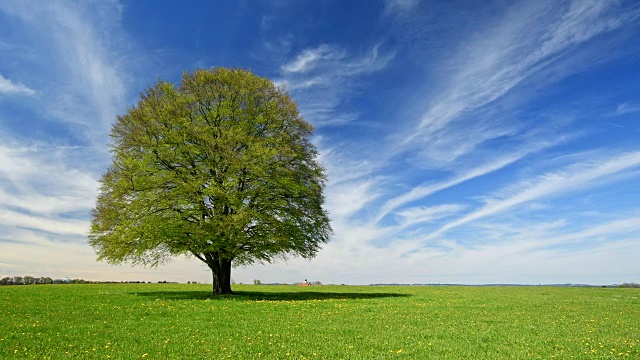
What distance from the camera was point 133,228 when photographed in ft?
100

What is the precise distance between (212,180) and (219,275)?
8.03 m

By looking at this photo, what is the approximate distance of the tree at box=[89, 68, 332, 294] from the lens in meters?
31.3

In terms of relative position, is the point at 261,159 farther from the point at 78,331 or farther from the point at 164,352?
the point at 164,352

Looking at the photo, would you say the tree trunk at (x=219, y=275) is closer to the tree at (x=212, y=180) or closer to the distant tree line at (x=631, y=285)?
the tree at (x=212, y=180)

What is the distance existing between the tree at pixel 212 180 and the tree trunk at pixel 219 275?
80 millimetres

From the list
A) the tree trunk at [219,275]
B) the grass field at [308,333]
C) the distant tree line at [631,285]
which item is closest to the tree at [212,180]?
the tree trunk at [219,275]

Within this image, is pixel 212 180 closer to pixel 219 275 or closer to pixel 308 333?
pixel 219 275

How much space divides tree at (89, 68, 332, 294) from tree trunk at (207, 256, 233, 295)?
80 millimetres

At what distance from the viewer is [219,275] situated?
113ft

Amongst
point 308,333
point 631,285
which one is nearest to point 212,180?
point 308,333

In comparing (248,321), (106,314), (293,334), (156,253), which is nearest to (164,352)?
(293,334)

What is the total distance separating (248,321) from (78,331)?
641 centimetres

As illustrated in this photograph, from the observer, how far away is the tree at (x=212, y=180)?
3130cm

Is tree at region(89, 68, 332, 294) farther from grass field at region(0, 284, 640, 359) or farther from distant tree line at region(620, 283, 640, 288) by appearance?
distant tree line at region(620, 283, 640, 288)
